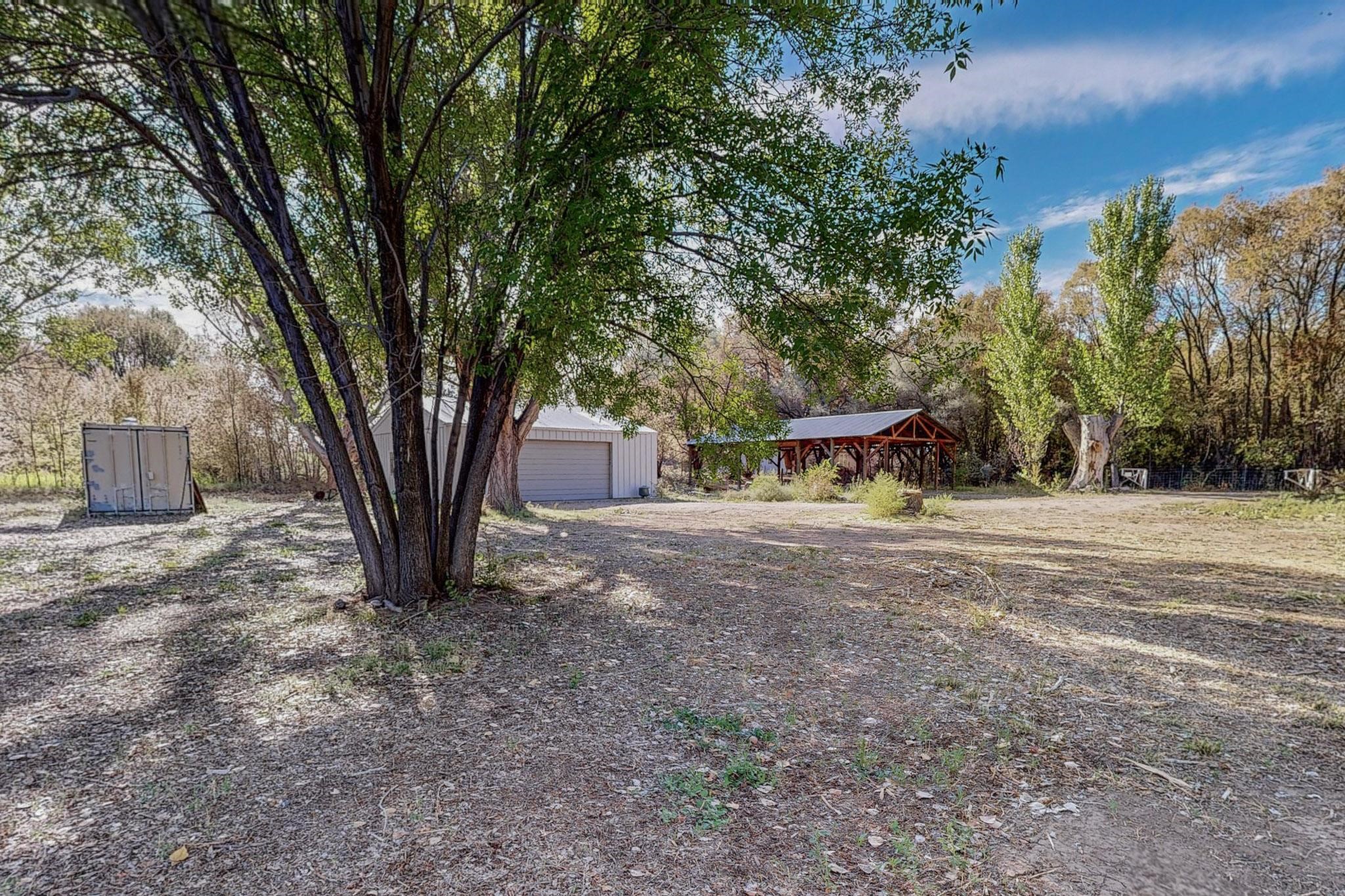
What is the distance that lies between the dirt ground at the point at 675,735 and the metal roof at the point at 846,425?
46.1 ft

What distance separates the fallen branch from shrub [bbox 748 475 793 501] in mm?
14017

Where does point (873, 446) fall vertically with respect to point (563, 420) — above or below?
below

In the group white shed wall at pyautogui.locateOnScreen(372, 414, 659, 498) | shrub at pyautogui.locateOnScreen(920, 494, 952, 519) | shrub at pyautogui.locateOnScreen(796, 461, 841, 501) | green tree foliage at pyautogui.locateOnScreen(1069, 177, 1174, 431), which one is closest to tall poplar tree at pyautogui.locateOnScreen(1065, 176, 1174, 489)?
green tree foliage at pyautogui.locateOnScreen(1069, 177, 1174, 431)

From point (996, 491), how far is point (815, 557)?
17.3 metres

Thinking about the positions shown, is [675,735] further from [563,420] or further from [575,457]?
[575,457]

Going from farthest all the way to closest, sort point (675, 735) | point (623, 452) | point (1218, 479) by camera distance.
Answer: point (1218, 479), point (623, 452), point (675, 735)

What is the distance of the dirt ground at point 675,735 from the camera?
6.48ft

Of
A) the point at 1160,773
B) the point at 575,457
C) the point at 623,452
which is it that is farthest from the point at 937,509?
the point at 1160,773

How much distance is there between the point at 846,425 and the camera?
21688 mm

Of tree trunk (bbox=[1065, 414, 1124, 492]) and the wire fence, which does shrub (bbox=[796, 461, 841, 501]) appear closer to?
tree trunk (bbox=[1065, 414, 1124, 492])

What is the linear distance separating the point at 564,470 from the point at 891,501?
8.81m

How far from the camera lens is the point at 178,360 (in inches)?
876

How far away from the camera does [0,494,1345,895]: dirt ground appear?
198 cm

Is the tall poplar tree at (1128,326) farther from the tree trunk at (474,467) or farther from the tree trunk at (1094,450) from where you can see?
the tree trunk at (474,467)
